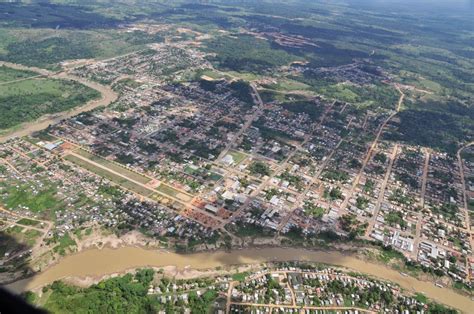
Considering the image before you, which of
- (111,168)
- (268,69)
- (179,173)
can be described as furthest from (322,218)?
(268,69)

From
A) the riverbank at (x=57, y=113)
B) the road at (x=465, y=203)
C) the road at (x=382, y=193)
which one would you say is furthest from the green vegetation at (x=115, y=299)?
the riverbank at (x=57, y=113)

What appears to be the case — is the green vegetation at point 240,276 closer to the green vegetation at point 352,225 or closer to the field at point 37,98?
the green vegetation at point 352,225

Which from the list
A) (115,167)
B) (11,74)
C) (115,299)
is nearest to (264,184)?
(115,167)

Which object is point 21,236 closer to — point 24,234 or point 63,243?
point 24,234

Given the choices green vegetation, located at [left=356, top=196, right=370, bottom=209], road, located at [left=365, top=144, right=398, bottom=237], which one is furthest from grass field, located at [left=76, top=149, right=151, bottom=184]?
road, located at [left=365, top=144, right=398, bottom=237]

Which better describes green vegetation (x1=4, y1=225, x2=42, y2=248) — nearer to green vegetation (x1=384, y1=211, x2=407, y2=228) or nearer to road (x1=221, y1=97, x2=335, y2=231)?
road (x1=221, y1=97, x2=335, y2=231)

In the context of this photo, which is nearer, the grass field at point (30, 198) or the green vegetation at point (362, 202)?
the grass field at point (30, 198)
